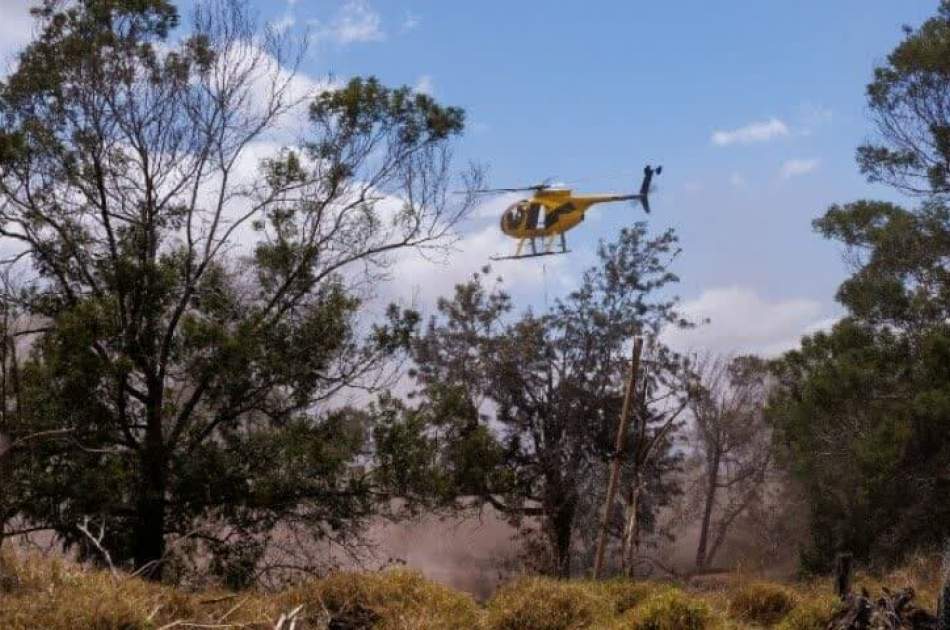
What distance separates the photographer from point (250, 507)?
1295 centimetres

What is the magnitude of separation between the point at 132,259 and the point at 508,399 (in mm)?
9691

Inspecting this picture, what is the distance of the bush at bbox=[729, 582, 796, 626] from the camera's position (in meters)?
7.91

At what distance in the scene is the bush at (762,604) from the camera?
7914mm

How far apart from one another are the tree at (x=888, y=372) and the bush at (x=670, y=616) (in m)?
11.2

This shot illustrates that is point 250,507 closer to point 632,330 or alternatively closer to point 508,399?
point 508,399

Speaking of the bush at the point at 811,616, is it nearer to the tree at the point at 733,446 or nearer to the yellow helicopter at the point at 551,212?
the yellow helicopter at the point at 551,212

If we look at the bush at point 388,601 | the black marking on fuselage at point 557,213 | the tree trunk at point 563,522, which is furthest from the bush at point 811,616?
the tree trunk at point 563,522

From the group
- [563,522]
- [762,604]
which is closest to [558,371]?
[563,522]

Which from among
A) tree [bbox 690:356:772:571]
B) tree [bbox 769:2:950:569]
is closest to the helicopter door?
tree [bbox 769:2:950:569]

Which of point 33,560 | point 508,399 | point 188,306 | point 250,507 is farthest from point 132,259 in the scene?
point 508,399

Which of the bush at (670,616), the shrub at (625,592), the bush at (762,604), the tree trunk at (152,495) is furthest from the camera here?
the tree trunk at (152,495)

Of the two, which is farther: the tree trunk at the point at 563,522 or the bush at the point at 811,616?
the tree trunk at the point at 563,522

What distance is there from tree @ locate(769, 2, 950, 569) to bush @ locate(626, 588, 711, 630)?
11.2m

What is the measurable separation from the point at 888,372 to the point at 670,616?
12.4 metres
